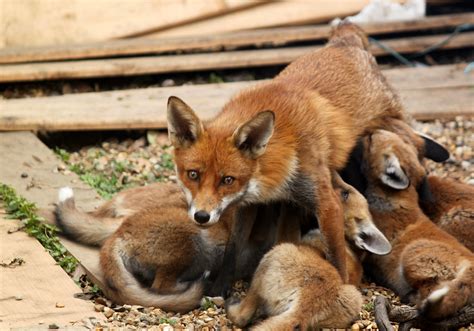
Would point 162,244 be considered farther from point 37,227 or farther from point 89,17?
point 89,17

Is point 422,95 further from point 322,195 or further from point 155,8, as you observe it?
point 322,195

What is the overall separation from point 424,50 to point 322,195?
18.3ft

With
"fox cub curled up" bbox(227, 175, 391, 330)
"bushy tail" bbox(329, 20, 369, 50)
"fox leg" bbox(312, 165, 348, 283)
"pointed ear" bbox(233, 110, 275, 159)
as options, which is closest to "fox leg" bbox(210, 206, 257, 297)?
"fox cub curled up" bbox(227, 175, 391, 330)

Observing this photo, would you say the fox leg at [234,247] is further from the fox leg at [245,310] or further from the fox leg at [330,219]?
the fox leg at [330,219]

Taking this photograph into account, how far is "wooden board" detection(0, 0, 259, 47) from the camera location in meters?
10.5

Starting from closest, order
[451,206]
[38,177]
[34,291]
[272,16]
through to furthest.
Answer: [34,291]
[451,206]
[38,177]
[272,16]

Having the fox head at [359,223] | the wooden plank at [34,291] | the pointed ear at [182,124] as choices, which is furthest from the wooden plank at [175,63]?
the pointed ear at [182,124]

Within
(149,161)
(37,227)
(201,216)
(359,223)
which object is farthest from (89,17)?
(201,216)

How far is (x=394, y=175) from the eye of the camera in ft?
23.5

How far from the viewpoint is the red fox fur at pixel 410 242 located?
5879mm

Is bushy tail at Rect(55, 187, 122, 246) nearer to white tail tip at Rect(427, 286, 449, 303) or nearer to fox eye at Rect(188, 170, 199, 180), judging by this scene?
fox eye at Rect(188, 170, 199, 180)

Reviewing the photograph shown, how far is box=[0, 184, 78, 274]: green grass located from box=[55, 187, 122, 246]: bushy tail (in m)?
0.10

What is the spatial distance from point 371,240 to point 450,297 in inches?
34.9

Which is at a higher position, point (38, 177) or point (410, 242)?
point (38, 177)
